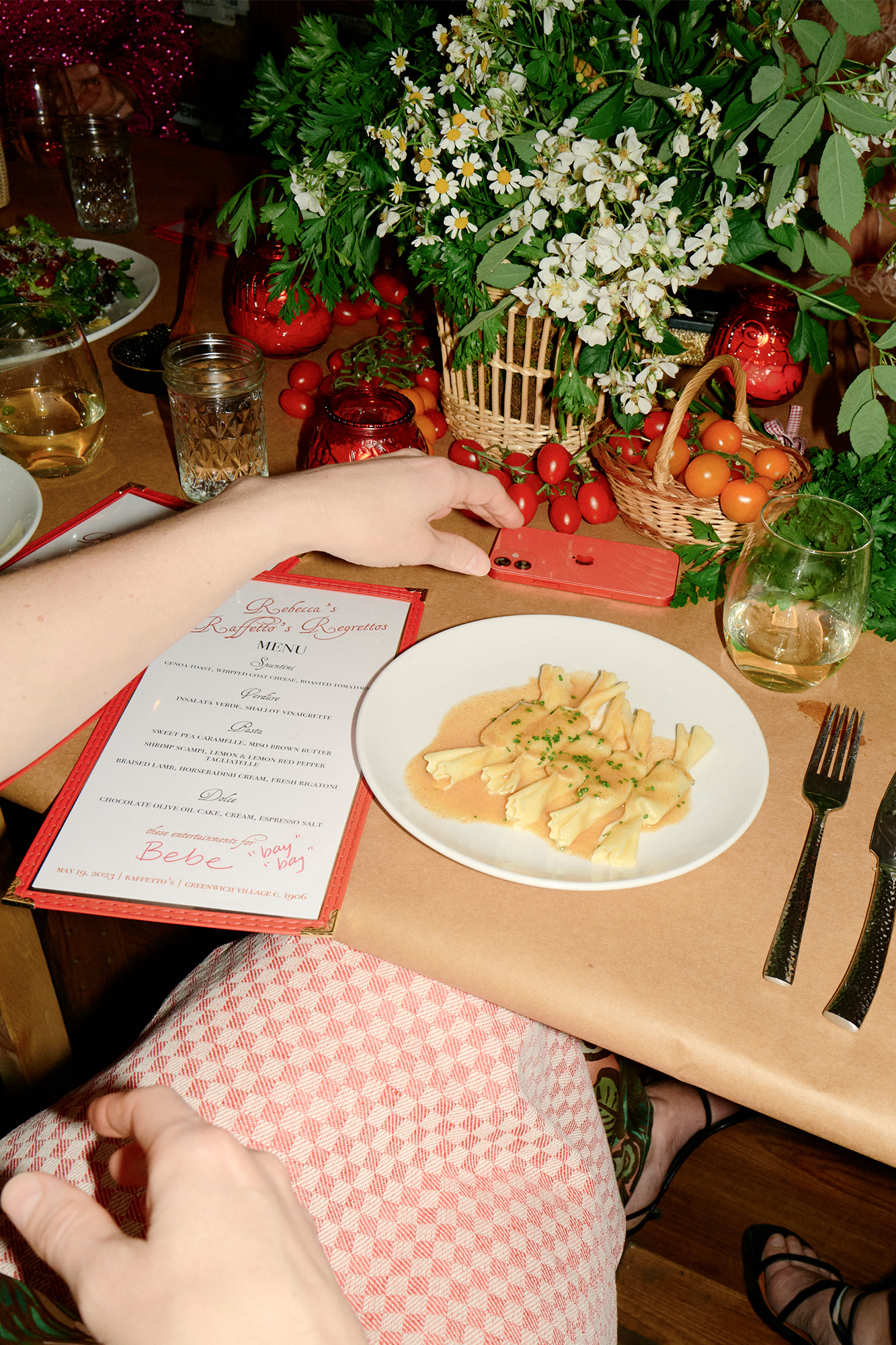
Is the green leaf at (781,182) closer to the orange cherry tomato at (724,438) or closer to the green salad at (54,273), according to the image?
the orange cherry tomato at (724,438)

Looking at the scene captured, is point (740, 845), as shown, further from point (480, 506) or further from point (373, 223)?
point (373, 223)

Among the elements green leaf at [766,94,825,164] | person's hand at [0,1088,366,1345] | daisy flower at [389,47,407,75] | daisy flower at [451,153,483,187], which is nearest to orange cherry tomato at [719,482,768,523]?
green leaf at [766,94,825,164]

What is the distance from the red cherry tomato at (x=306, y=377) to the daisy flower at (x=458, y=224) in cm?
44

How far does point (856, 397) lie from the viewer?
1.00 metres

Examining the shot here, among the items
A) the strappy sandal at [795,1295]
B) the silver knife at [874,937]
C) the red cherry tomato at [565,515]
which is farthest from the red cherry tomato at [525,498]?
the strappy sandal at [795,1295]

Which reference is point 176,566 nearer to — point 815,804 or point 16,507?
point 16,507

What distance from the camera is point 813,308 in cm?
107

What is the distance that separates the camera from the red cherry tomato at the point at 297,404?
137 cm

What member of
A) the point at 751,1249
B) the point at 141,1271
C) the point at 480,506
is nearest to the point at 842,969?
the point at 141,1271

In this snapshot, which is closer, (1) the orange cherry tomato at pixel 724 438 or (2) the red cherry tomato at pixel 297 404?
(1) the orange cherry tomato at pixel 724 438

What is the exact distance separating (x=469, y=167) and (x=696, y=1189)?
1.50 metres

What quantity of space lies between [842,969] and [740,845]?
13cm

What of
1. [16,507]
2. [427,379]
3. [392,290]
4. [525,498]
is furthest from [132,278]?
[525,498]

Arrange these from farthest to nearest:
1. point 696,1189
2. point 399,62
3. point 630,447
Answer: point 696,1189, point 630,447, point 399,62
